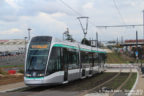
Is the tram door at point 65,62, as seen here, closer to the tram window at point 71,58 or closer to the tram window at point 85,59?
the tram window at point 71,58

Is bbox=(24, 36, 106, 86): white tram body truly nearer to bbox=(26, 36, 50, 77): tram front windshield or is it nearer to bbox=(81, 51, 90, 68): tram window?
bbox=(26, 36, 50, 77): tram front windshield

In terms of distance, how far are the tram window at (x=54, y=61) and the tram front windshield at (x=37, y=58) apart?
370mm

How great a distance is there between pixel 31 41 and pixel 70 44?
4002 millimetres

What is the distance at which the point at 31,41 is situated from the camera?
17547mm

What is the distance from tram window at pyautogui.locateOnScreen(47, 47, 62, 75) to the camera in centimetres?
1659

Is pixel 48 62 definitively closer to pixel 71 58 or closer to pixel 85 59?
pixel 71 58

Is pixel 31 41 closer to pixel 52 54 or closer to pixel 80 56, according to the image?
pixel 52 54

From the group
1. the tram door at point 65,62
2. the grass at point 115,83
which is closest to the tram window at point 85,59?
the grass at point 115,83

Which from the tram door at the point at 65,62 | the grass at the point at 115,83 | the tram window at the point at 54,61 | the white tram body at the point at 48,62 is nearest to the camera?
the white tram body at the point at 48,62

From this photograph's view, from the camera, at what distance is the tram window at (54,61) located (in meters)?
16.6

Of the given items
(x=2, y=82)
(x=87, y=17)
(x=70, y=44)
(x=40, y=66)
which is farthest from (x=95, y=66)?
(x=40, y=66)

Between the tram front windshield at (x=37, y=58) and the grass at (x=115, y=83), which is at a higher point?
the tram front windshield at (x=37, y=58)

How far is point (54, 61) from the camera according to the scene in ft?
56.1

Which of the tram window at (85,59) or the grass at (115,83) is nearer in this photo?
the grass at (115,83)
